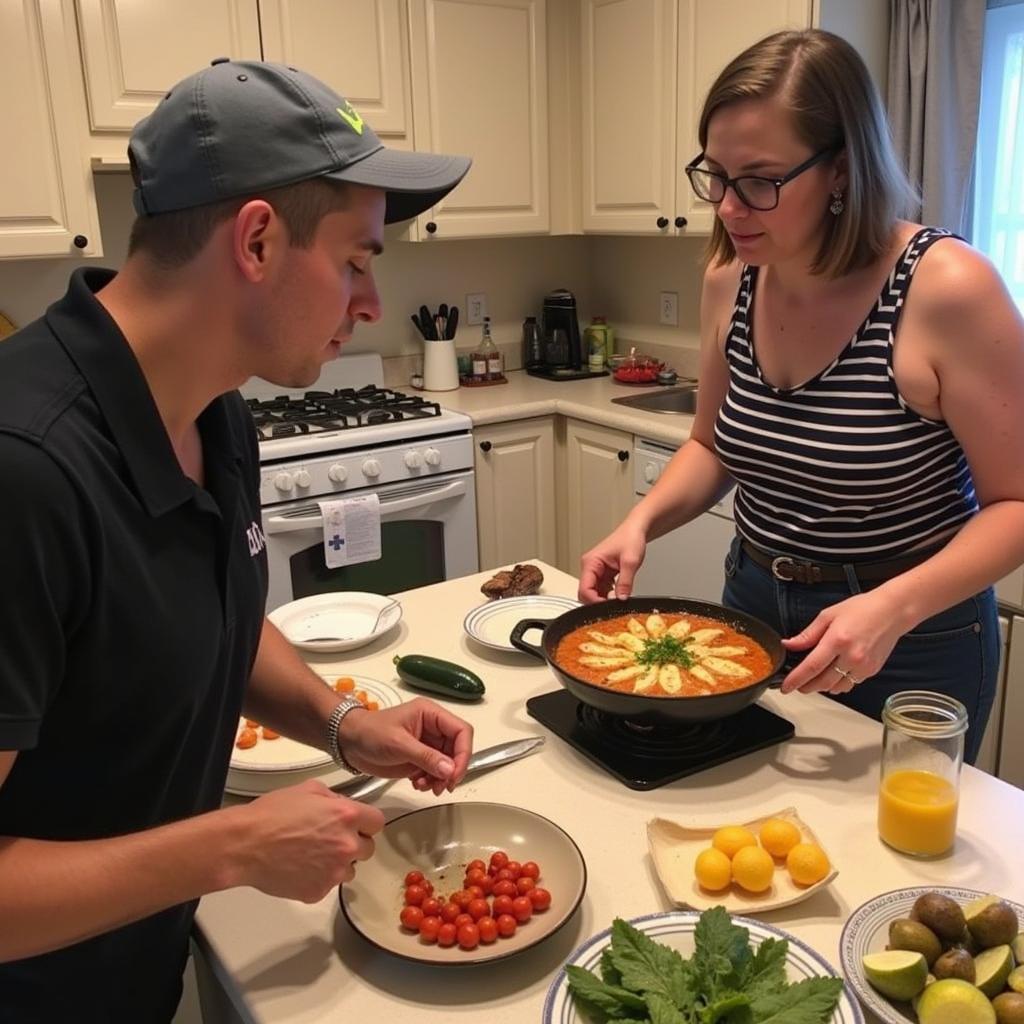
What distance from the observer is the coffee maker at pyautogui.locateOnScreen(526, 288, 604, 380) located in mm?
4023

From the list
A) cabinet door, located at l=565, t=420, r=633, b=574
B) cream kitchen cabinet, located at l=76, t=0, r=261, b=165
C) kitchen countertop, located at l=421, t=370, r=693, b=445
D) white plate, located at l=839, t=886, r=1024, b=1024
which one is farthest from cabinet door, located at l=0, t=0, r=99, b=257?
white plate, located at l=839, t=886, r=1024, b=1024

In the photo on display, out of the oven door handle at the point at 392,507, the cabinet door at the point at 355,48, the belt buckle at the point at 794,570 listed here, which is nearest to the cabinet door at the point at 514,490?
the oven door handle at the point at 392,507

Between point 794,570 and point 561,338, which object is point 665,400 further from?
point 794,570

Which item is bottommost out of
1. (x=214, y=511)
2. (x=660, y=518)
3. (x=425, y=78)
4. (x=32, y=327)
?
(x=660, y=518)

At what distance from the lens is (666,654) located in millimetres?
1349

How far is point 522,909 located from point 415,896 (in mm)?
109

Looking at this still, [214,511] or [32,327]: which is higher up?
[32,327]

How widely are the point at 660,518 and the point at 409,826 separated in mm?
771

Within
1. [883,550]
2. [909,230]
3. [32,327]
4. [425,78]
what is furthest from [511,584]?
[425,78]

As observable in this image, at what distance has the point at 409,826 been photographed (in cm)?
111

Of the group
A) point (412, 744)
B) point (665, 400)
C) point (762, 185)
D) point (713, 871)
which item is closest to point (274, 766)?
point (412, 744)

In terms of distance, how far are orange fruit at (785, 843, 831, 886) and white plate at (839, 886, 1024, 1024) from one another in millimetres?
47

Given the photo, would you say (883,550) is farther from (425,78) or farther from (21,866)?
(425,78)

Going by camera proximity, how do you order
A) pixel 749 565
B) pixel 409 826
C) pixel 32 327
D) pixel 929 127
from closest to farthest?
pixel 32 327
pixel 409 826
pixel 749 565
pixel 929 127
